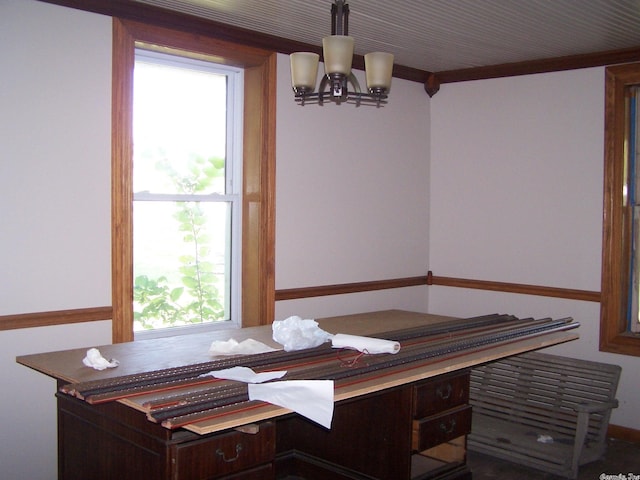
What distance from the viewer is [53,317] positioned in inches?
134

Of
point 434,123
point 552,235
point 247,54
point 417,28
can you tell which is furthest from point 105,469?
point 434,123

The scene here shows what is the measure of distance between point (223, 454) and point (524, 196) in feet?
11.0

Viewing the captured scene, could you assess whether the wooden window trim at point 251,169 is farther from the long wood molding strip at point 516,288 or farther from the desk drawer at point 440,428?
the long wood molding strip at point 516,288

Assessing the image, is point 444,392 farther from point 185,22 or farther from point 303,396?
point 185,22

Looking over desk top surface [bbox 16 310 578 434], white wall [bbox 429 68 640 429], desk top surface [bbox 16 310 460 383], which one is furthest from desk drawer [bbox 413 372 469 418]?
white wall [bbox 429 68 640 429]

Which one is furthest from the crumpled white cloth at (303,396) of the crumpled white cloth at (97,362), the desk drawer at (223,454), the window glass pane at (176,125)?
the window glass pane at (176,125)

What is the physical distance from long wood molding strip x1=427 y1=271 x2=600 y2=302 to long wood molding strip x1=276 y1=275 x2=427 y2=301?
150 millimetres

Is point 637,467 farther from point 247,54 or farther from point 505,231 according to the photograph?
point 247,54

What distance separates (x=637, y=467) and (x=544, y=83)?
2574 mm

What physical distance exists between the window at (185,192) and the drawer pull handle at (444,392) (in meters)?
1.63

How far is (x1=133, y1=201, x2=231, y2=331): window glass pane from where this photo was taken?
3988 millimetres

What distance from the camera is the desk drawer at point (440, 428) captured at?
3125 millimetres

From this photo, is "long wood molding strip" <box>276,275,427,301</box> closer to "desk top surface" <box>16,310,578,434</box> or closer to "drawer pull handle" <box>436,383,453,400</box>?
"desk top surface" <box>16,310,578,434</box>

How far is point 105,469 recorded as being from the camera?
2.61 meters
